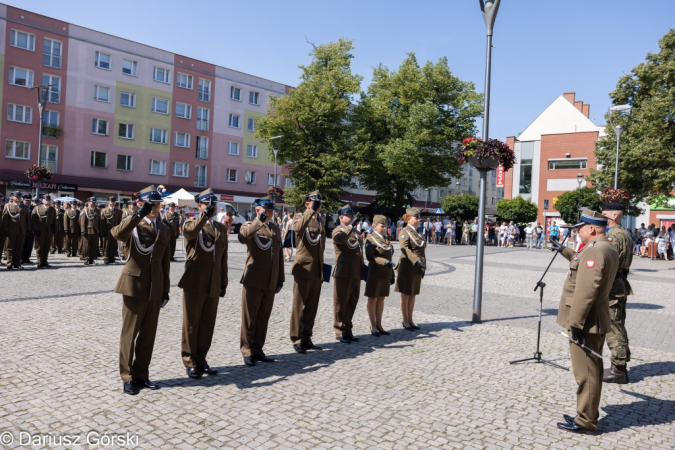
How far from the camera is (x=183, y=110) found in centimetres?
4791

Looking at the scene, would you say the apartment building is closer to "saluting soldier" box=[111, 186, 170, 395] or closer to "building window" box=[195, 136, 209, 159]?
"building window" box=[195, 136, 209, 159]

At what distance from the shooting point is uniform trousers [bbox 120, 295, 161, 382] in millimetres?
5332

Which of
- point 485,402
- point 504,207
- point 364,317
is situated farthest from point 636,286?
point 504,207

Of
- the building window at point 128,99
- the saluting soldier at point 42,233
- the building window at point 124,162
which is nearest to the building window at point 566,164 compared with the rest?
the building window at point 128,99

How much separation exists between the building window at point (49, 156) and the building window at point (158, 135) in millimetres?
7924

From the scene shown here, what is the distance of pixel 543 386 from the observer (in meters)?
6.08

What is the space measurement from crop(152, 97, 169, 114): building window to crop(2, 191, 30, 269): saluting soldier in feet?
107

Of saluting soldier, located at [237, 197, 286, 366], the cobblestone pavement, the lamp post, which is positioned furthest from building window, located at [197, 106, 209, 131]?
saluting soldier, located at [237, 197, 286, 366]

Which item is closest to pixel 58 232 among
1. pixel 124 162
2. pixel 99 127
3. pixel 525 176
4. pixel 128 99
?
pixel 99 127

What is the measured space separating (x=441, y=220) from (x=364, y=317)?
33823mm

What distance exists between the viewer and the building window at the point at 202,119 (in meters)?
49.0

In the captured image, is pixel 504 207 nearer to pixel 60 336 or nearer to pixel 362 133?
pixel 362 133

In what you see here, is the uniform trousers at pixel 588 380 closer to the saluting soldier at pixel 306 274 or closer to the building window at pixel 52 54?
the saluting soldier at pixel 306 274

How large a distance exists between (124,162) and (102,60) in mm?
7991
